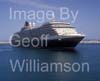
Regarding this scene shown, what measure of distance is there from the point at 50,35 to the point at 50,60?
0.23m

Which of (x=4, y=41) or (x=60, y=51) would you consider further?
(x=60, y=51)

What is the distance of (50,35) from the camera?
4570 millimetres

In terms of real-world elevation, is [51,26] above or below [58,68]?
above

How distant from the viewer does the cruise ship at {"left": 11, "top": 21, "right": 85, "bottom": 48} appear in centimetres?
441

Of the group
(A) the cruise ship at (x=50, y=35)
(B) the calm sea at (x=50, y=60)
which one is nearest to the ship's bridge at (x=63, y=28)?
(A) the cruise ship at (x=50, y=35)

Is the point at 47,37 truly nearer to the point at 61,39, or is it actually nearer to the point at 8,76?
the point at 61,39

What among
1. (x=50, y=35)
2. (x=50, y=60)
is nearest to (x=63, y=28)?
(x=50, y=35)

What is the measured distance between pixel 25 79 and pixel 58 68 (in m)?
0.31

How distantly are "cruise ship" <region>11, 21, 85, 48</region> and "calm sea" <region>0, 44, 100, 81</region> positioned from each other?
59 millimetres

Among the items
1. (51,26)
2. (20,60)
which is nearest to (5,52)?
(20,60)

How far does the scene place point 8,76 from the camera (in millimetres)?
4414

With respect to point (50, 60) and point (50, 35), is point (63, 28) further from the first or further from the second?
point (50, 60)

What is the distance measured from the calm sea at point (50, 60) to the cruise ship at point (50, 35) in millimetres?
59

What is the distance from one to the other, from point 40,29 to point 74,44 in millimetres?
336
